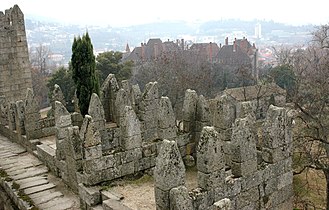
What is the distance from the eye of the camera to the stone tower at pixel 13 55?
688 inches

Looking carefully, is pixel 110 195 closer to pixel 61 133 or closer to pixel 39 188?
pixel 39 188

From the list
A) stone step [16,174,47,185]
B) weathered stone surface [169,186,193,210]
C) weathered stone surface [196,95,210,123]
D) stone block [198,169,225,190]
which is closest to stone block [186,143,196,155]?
weathered stone surface [196,95,210,123]

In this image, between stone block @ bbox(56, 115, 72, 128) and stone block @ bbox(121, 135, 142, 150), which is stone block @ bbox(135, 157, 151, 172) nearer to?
stone block @ bbox(121, 135, 142, 150)

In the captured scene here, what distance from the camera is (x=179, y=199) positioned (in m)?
6.91

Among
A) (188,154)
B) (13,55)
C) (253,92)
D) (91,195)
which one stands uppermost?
(13,55)

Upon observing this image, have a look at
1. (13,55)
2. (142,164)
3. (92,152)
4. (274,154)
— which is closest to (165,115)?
(142,164)

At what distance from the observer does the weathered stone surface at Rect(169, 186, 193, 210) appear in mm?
6879

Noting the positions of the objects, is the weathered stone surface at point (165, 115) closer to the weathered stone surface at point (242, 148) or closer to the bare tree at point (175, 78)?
the weathered stone surface at point (242, 148)

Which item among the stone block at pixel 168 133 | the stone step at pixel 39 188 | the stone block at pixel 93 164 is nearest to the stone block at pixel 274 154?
the stone block at pixel 168 133

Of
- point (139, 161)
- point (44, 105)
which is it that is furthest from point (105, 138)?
point (44, 105)

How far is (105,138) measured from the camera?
12.2 m

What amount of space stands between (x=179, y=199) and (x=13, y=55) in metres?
13.6

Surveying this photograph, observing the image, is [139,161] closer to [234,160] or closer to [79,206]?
[79,206]

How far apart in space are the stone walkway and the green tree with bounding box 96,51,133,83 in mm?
17667
